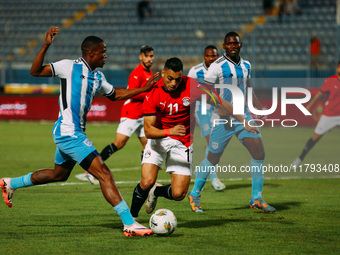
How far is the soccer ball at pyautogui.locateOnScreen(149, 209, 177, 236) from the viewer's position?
6.83 m

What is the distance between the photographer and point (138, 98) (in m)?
11.1

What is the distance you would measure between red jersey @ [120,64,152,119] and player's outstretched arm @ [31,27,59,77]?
4318 mm

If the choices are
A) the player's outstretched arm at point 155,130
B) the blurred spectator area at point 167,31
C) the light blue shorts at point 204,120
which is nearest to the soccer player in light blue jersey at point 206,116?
the light blue shorts at point 204,120

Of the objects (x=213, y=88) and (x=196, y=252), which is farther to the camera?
(x=213, y=88)

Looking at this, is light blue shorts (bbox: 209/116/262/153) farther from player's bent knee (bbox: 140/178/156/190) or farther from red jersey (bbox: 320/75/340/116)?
red jersey (bbox: 320/75/340/116)

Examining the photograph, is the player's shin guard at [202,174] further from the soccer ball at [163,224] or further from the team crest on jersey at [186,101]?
the soccer ball at [163,224]

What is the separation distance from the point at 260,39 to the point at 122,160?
14272 millimetres

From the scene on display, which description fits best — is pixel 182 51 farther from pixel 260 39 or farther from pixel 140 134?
pixel 140 134

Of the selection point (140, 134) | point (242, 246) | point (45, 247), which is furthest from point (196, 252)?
point (140, 134)

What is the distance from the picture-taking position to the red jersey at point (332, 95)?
44.8 feet

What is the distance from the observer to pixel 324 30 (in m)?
29.7

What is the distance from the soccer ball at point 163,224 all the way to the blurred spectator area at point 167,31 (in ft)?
58.4

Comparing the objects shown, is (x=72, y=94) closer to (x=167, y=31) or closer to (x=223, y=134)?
(x=223, y=134)

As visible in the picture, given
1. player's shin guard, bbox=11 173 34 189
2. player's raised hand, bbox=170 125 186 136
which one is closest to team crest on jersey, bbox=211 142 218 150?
player's raised hand, bbox=170 125 186 136
